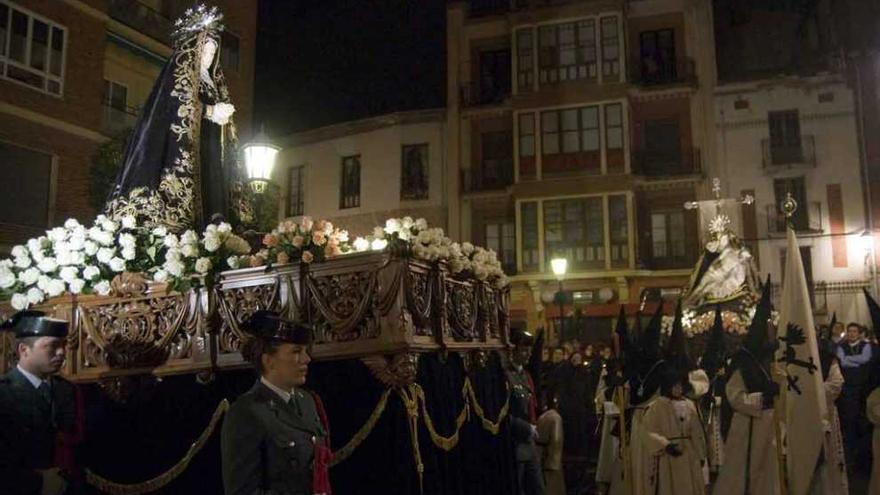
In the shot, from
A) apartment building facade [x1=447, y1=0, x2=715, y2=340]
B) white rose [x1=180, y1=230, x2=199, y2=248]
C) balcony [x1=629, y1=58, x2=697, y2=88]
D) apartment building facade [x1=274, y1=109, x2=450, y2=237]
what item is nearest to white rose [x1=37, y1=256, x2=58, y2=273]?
white rose [x1=180, y1=230, x2=199, y2=248]

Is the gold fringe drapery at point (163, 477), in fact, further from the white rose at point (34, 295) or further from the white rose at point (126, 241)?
the white rose at point (126, 241)

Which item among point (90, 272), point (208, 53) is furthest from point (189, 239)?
point (208, 53)

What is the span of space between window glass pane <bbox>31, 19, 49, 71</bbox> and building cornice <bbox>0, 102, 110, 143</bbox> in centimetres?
120

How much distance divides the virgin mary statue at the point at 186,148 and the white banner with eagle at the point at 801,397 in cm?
667

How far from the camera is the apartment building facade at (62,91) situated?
57.9 ft

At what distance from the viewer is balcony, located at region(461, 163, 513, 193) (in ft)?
103

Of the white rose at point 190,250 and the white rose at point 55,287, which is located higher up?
the white rose at point 190,250

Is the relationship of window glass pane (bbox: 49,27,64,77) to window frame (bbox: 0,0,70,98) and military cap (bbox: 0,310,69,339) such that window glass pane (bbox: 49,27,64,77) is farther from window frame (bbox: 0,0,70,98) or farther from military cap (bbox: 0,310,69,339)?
military cap (bbox: 0,310,69,339)

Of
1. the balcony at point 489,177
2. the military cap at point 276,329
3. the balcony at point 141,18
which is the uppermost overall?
the balcony at point 141,18

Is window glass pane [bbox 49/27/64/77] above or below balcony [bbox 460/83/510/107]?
below

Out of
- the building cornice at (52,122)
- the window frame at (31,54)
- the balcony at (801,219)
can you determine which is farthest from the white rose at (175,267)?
the balcony at (801,219)

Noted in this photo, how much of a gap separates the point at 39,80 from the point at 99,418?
48.7 feet

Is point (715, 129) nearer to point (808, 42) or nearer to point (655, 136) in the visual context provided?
point (655, 136)

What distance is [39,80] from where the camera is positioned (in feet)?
60.5
